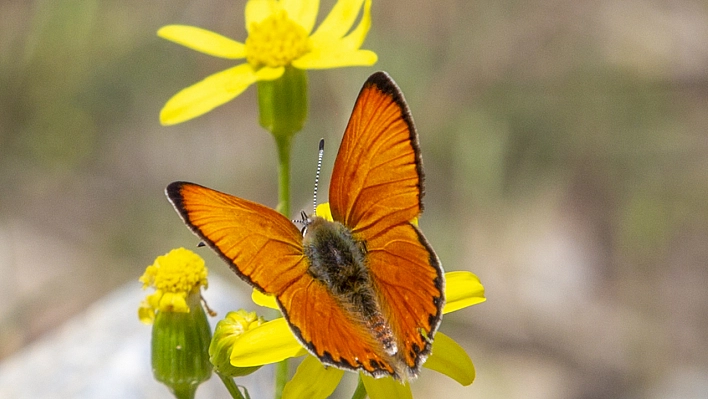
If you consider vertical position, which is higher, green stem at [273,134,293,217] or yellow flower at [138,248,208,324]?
green stem at [273,134,293,217]

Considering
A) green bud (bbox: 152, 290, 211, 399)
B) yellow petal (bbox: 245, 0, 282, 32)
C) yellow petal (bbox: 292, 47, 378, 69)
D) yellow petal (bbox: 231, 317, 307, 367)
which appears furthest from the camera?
yellow petal (bbox: 245, 0, 282, 32)

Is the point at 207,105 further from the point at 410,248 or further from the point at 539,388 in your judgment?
the point at 539,388

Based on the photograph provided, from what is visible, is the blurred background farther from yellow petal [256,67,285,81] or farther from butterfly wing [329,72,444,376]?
butterfly wing [329,72,444,376]

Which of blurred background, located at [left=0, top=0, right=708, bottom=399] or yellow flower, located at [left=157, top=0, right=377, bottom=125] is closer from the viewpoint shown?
yellow flower, located at [left=157, top=0, right=377, bottom=125]

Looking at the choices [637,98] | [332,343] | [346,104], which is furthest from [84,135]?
[332,343]

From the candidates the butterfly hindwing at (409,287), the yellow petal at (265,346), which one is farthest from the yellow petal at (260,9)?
the yellow petal at (265,346)

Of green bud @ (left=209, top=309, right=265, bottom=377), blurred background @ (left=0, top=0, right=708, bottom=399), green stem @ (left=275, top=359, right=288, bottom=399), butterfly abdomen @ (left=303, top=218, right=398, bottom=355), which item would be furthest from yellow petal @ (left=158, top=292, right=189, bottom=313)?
blurred background @ (left=0, top=0, right=708, bottom=399)

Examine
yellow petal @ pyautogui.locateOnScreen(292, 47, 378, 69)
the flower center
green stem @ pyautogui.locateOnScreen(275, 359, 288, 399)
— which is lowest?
green stem @ pyautogui.locateOnScreen(275, 359, 288, 399)
